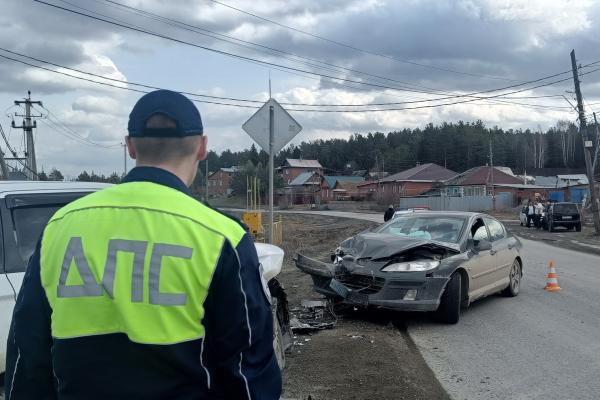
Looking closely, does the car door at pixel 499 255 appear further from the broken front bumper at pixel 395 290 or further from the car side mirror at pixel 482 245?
the broken front bumper at pixel 395 290

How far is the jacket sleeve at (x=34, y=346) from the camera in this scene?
1.82 metres

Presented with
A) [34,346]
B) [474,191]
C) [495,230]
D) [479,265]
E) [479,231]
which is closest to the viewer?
[34,346]

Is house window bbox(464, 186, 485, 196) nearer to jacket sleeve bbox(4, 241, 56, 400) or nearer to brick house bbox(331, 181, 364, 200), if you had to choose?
brick house bbox(331, 181, 364, 200)

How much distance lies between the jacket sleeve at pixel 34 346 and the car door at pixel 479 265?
7.48m

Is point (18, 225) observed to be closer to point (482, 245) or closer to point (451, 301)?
point (451, 301)

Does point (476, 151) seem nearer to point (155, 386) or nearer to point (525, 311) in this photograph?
point (525, 311)

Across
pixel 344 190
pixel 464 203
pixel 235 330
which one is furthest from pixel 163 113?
pixel 344 190

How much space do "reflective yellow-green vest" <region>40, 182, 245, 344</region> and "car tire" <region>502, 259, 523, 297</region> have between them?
9.57m

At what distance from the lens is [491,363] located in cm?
643

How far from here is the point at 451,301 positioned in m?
8.11

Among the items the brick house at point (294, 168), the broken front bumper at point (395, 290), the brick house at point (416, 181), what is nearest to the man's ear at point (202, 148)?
the broken front bumper at point (395, 290)

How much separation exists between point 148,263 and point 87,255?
7.6 inches

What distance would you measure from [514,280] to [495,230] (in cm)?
105

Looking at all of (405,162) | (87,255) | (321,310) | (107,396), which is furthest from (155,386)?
(405,162)
